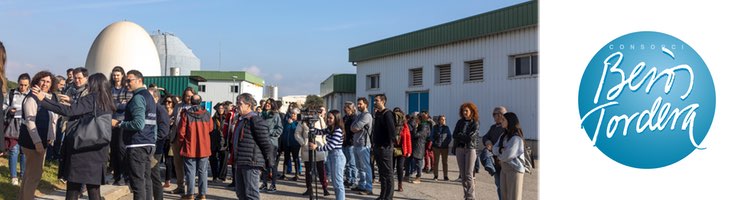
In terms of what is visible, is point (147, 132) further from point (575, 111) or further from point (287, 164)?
point (287, 164)

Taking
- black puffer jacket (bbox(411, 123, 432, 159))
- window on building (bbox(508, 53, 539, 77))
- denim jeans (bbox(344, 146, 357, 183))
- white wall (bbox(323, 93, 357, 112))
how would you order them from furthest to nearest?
white wall (bbox(323, 93, 357, 112))
window on building (bbox(508, 53, 539, 77))
black puffer jacket (bbox(411, 123, 432, 159))
denim jeans (bbox(344, 146, 357, 183))

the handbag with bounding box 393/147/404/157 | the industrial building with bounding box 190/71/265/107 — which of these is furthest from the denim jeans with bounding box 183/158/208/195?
the industrial building with bounding box 190/71/265/107

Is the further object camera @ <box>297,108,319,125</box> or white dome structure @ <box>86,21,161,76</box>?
white dome structure @ <box>86,21,161,76</box>

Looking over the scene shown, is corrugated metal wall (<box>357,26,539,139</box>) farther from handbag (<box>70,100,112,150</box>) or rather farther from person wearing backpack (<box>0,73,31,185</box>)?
handbag (<box>70,100,112,150</box>)

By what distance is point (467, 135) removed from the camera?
9047 mm

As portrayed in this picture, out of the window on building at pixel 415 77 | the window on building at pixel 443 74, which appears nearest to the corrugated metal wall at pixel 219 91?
the window on building at pixel 415 77

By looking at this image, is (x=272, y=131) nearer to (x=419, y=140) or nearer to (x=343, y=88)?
(x=419, y=140)

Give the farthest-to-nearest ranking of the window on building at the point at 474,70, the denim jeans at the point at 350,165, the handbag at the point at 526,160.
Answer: the window on building at the point at 474,70, the denim jeans at the point at 350,165, the handbag at the point at 526,160

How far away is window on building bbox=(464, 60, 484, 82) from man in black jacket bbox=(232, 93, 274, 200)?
15.5 metres

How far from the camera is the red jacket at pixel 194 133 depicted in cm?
841

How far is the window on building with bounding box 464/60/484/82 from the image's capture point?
855 inches

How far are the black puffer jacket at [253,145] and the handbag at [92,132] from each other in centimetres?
154

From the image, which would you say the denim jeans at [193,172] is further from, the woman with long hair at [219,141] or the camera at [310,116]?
the woman with long hair at [219,141]

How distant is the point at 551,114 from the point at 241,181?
3.89 meters
